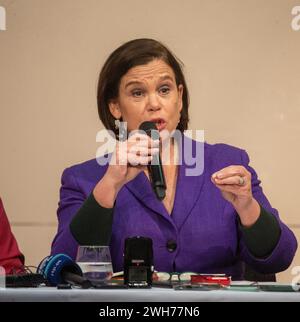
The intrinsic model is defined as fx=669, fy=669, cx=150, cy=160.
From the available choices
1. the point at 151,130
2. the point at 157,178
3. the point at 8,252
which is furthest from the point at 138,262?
the point at 8,252

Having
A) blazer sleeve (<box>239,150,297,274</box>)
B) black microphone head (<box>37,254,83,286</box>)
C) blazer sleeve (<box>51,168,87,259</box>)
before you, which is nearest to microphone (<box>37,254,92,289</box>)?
black microphone head (<box>37,254,83,286</box>)

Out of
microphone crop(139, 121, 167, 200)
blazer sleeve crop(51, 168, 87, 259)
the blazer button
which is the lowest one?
the blazer button

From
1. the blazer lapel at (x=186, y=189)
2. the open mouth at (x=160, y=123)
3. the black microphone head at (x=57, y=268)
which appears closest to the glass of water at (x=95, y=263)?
the black microphone head at (x=57, y=268)

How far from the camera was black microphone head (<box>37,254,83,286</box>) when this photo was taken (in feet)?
5.47

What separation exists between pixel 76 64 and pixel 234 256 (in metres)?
1.07

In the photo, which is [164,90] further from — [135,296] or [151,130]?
[135,296]

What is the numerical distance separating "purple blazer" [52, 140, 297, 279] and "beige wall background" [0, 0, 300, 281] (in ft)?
1.25

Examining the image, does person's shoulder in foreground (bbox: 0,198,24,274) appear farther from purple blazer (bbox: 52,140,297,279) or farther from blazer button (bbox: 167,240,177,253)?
blazer button (bbox: 167,240,177,253)

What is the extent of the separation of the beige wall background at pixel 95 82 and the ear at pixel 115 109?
0.16 meters

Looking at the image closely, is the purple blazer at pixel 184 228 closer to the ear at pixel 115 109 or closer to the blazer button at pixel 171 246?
the blazer button at pixel 171 246

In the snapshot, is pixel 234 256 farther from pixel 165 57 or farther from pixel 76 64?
pixel 76 64

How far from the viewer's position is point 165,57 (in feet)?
8.52
